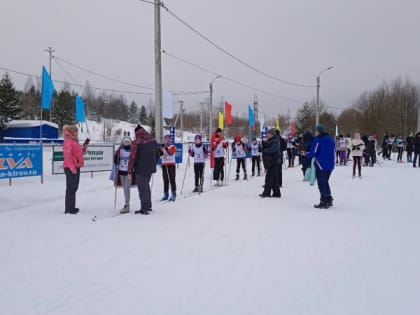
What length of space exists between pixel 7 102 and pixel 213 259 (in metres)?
56.7

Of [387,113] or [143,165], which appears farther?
[387,113]

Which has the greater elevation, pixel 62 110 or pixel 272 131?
pixel 62 110

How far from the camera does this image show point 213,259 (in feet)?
15.2

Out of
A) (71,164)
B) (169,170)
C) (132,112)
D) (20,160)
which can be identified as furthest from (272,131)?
(132,112)

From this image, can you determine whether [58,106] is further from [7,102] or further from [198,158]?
[198,158]

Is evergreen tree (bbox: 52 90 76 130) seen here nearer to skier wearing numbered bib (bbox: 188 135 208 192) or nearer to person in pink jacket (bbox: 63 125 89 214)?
skier wearing numbered bib (bbox: 188 135 208 192)

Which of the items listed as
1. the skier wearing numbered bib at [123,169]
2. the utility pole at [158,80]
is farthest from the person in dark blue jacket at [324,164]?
the utility pole at [158,80]

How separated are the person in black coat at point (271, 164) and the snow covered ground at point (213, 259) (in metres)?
1.28

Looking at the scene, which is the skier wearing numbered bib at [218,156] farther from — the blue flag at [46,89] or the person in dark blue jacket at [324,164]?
the blue flag at [46,89]

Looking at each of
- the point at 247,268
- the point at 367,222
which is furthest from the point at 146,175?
the point at 367,222

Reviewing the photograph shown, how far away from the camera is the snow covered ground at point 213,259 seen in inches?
135

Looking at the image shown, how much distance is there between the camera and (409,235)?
5852 millimetres

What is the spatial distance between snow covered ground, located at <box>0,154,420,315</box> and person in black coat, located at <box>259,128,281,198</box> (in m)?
1.28

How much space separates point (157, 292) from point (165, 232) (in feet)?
7.86
